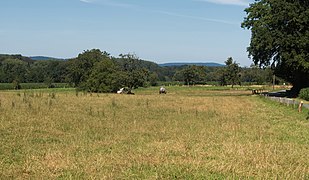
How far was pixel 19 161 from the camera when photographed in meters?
8.85

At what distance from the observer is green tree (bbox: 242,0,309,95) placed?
1874 inches

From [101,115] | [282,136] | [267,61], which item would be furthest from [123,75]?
[282,136]

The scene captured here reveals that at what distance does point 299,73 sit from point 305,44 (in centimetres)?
872

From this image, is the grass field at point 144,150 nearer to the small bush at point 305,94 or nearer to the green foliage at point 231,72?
the small bush at point 305,94

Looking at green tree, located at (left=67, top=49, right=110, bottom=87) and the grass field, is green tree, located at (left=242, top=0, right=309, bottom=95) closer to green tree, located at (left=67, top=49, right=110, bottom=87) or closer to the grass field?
the grass field

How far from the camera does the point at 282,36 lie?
49531mm

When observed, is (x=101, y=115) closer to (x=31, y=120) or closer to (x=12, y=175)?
(x=31, y=120)

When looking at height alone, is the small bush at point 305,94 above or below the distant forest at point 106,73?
below

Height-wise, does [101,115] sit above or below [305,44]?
below

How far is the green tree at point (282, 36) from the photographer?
47594mm

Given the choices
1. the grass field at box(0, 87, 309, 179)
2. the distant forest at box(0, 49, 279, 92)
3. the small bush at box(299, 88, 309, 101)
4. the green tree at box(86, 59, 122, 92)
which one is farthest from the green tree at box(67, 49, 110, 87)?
the grass field at box(0, 87, 309, 179)

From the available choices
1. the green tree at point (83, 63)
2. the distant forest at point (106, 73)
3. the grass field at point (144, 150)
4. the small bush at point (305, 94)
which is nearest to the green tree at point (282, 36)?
the small bush at point (305, 94)

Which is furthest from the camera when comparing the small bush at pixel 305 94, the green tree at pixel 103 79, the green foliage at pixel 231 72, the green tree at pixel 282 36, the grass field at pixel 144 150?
the green foliage at pixel 231 72

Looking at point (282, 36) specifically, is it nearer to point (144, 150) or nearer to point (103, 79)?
point (103, 79)
